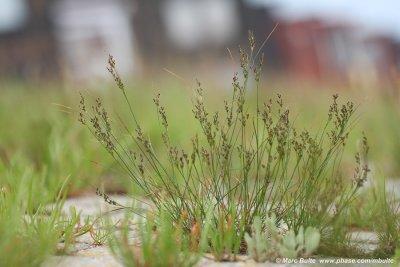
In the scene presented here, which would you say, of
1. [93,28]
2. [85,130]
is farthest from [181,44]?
[85,130]

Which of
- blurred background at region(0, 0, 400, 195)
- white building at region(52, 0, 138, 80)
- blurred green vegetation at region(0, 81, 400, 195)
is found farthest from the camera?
white building at region(52, 0, 138, 80)

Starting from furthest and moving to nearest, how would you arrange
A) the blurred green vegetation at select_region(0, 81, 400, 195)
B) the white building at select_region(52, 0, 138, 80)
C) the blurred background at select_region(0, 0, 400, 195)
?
the white building at select_region(52, 0, 138, 80) < the blurred background at select_region(0, 0, 400, 195) < the blurred green vegetation at select_region(0, 81, 400, 195)

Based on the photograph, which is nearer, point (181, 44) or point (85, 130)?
point (85, 130)

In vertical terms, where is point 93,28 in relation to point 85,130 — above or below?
above

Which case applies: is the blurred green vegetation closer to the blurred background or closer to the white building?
the blurred background

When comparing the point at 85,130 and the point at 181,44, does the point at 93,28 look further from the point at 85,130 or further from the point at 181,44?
the point at 85,130

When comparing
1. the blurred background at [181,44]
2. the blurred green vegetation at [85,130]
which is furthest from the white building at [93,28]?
the blurred green vegetation at [85,130]

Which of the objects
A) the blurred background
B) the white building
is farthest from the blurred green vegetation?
the white building

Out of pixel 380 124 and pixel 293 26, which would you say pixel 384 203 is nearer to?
pixel 380 124

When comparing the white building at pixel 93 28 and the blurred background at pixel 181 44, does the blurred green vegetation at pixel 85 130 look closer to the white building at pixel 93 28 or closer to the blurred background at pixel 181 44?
the blurred background at pixel 181 44

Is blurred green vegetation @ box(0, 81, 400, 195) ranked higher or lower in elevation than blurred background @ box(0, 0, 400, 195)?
lower

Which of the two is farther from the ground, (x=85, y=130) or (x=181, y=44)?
(x=181, y=44)

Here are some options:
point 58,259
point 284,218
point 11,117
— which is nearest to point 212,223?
point 284,218
